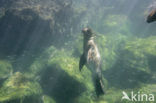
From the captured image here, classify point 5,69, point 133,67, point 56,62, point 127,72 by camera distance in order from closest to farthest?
point 56,62 < point 5,69 < point 133,67 < point 127,72

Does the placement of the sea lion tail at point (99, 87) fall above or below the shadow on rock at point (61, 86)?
below

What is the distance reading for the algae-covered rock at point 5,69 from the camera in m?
7.07

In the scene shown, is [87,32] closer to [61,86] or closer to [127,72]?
[61,86]

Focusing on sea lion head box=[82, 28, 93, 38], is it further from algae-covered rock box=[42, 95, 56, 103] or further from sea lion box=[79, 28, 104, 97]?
algae-covered rock box=[42, 95, 56, 103]

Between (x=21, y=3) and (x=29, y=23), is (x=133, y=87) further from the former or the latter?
(x=21, y=3)

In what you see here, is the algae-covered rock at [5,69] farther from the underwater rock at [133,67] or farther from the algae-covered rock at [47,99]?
the underwater rock at [133,67]

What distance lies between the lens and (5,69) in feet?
24.6

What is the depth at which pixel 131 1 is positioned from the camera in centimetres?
2048

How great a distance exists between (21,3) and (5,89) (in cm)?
714

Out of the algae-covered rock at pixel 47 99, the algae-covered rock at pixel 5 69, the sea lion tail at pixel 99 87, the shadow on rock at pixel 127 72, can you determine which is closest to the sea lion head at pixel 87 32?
the sea lion tail at pixel 99 87

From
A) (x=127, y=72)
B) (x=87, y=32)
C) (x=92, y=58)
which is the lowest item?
(x=92, y=58)

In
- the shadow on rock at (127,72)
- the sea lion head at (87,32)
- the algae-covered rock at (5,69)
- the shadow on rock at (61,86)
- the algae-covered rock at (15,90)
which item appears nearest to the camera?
the algae-covered rock at (15,90)

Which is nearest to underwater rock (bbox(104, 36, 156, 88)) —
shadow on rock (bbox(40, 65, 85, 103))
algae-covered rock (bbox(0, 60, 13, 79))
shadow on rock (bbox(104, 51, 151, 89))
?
shadow on rock (bbox(104, 51, 151, 89))

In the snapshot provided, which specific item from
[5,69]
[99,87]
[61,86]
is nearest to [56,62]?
[61,86]
